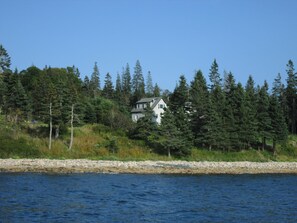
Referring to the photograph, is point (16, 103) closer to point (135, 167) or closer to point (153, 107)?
point (135, 167)

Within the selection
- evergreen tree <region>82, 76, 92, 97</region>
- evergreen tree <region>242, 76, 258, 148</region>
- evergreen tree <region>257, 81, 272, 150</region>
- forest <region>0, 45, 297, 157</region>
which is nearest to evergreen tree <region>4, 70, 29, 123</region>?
forest <region>0, 45, 297, 157</region>

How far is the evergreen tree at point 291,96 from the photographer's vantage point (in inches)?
3205

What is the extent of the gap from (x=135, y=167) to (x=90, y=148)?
1147 cm

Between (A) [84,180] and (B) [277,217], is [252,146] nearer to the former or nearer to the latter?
(A) [84,180]

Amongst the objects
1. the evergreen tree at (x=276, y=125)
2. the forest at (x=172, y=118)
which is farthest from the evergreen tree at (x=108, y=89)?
the evergreen tree at (x=276, y=125)

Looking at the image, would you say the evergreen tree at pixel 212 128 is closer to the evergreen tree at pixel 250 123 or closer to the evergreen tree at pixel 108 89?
the evergreen tree at pixel 250 123

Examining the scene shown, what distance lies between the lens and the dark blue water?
21.2 meters

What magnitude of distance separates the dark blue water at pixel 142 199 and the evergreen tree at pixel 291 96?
4418 centimetres

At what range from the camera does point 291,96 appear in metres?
83.2

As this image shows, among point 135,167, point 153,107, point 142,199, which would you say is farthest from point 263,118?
point 142,199

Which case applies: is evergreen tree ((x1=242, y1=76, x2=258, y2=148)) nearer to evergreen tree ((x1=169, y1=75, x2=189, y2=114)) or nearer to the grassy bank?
the grassy bank

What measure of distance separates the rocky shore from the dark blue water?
157 inches

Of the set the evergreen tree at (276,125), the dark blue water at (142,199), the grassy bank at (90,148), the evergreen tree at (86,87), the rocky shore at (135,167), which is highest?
the evergreen tree at (86,87)

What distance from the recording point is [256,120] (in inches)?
2608
